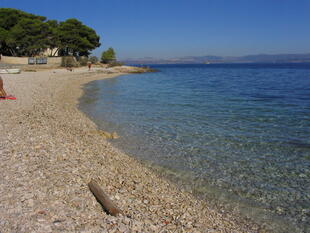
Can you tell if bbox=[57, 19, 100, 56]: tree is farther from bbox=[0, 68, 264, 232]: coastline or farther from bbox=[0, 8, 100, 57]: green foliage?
bbox=[0, 68, 264, 232]: coastline

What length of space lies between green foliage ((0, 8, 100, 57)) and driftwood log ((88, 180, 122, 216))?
204ft

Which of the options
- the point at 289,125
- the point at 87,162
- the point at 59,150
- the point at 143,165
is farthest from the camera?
the point at 289,125

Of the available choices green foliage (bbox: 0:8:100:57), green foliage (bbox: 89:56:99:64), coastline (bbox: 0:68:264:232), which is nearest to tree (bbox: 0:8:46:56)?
green foliage (bbox: 0:8:100:57)

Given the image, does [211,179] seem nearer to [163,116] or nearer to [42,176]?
[42,176]

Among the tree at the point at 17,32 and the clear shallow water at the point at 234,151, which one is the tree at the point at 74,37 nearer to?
the tree at the point at 17,32

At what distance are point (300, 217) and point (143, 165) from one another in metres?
4.02

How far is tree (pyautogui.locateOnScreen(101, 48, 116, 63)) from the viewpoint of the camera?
280 ft

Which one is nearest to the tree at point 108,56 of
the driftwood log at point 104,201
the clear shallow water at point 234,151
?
the clear shallow water at point 234,151

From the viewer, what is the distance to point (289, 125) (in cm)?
1182

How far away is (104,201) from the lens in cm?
455

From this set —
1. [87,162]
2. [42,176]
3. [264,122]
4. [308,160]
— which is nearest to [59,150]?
[87,162]

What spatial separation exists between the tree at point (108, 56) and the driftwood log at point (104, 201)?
8339 centimetres

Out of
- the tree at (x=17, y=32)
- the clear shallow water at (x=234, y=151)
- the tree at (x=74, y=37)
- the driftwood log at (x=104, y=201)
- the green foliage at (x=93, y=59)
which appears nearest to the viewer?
the driftwood log at (x=104, y=201)

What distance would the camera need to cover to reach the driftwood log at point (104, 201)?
4328 mm
